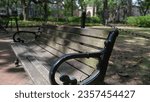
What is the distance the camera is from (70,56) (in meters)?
3.90

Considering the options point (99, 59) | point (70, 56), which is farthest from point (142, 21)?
point (70, 56)

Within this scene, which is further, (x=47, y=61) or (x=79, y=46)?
(x=47, y=61)

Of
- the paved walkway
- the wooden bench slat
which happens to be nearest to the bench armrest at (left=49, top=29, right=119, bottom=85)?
the wooden bench slat

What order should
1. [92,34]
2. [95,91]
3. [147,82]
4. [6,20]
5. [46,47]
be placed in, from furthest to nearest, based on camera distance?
1. [6,20]
2. [46,47]
3. [147,82]
4. [92,34]
5. [95,91]

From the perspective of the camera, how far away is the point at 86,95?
3949mm

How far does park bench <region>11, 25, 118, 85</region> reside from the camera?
399cm

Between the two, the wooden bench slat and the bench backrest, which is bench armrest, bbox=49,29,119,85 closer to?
the bench backrest

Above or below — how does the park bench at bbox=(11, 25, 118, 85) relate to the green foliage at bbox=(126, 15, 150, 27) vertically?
above

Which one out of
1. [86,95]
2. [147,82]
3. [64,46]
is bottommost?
[147,82]

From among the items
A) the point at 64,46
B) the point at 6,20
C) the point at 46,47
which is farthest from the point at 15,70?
the point at 6,20

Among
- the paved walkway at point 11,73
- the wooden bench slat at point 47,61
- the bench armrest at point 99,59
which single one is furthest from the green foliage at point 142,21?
the bench armrest at point 99,59

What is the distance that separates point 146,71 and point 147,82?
0.95 meters

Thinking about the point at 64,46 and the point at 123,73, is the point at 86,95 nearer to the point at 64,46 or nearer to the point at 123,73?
the point at 64,46

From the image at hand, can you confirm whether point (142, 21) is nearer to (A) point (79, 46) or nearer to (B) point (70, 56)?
(A) point (79, 46)
